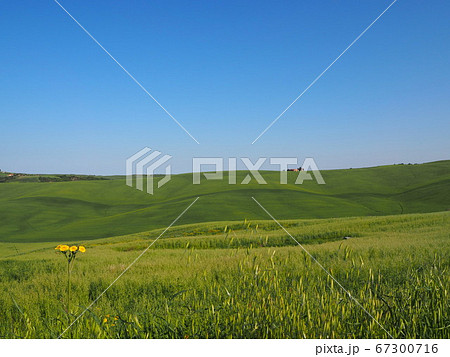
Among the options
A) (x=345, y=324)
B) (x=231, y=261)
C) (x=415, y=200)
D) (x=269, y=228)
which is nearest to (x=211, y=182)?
(x=415, y=200)

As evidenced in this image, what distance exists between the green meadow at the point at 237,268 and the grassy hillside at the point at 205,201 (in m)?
0.47

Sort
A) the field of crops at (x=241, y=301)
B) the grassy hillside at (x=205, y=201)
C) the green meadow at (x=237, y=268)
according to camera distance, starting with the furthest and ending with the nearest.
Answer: the grassy hillside at (x=205, y=201) < the green meadow at (x=237, y=268) < the field of crops at (x=241, y=301)

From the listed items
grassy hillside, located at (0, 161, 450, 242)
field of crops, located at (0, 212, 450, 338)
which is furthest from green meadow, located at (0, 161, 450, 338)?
grassy hillside, located at (0, 161, 450, 242)

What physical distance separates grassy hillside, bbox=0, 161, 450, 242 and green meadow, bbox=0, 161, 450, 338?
47 centimetres

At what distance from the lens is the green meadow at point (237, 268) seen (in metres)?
3.35

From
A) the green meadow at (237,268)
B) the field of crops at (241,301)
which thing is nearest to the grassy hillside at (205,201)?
the green meadow at (237,268)

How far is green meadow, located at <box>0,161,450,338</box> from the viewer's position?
335 centimetres

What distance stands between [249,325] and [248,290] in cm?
97

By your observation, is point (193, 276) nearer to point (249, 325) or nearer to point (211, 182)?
point (249, 325)

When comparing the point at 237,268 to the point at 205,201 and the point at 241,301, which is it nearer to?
the point at 241,301

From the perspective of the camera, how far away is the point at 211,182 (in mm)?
76938

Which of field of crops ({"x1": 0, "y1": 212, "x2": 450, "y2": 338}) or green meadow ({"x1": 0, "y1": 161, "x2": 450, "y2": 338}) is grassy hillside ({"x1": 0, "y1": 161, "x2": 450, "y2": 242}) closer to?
green meadow ({"x1": 0, "y1": 161, "x2": 450, "y2": 338})

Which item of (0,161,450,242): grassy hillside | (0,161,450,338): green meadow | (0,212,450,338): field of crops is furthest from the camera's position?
(0,161,450,242): grassy hillside

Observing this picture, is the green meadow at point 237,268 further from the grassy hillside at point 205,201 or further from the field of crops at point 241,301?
the grassy hillside at point 205,201
